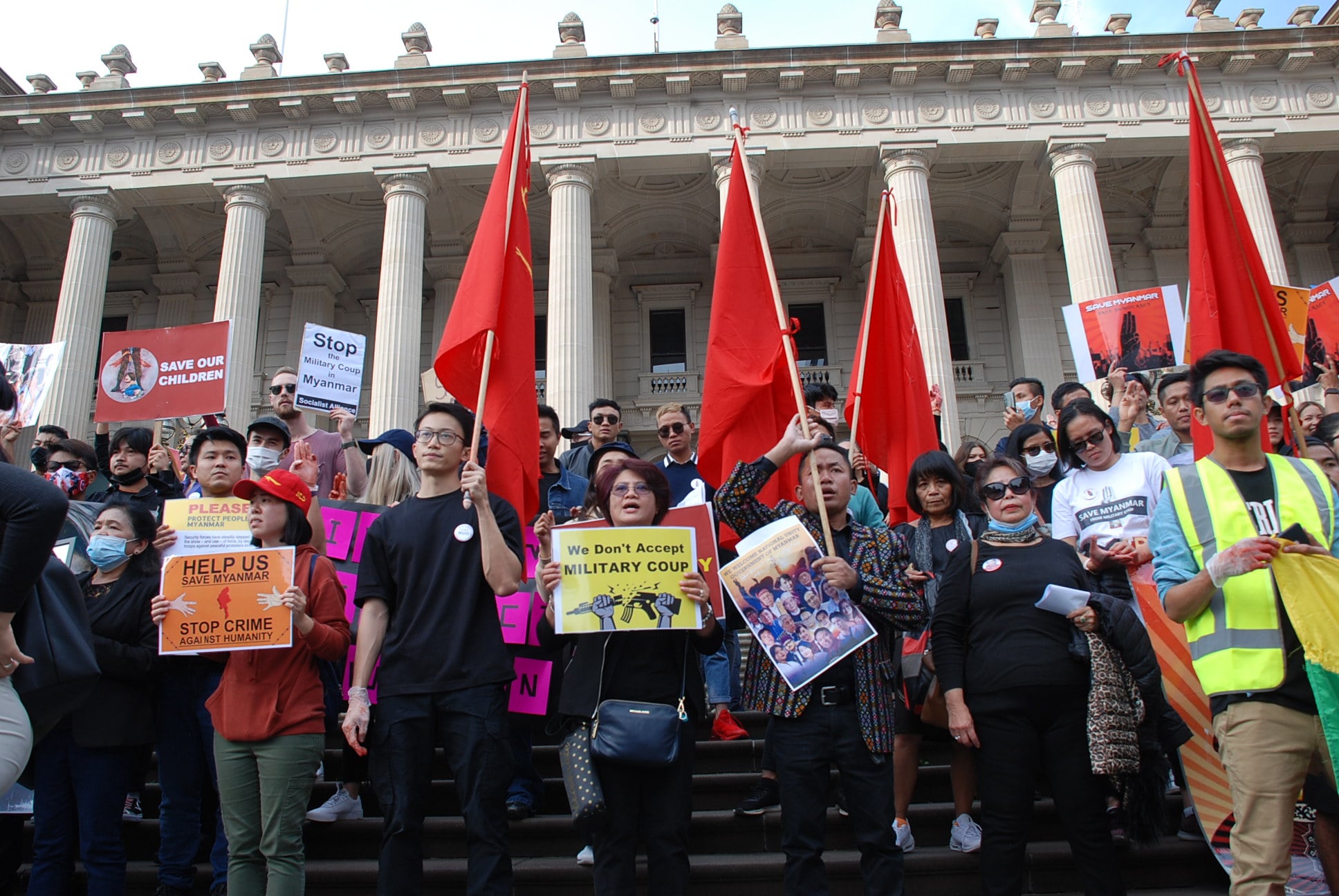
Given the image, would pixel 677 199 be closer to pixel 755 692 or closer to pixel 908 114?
pixel 908 114

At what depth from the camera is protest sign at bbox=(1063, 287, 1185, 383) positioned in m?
9.58

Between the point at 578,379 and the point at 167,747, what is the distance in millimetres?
14184

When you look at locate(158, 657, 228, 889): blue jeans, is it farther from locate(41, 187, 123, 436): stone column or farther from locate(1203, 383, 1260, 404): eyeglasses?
locate(41, 187, 123, 436): stone column

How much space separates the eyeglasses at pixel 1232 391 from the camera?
3.59m

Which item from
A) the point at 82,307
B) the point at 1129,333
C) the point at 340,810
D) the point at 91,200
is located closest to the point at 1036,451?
the point at 1129,333

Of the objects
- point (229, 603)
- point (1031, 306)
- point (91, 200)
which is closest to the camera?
point (229, 603)

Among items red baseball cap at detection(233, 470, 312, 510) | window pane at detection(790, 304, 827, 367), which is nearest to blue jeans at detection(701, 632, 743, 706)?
red baseball cap at detection(233, 470, 312, 510)

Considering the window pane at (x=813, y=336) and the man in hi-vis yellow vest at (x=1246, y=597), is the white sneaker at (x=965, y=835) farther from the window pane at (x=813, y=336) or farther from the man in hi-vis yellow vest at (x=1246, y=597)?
the window pane at (x=813, y=336)

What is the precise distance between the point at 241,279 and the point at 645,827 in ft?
62.6

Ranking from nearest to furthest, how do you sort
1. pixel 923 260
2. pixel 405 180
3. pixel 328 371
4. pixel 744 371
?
pixel 744 371 < pixel 328 371 < pixel 923 260 < pixel 405 180

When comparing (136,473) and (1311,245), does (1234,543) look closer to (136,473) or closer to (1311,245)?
(136,473)

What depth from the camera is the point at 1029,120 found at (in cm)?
2017

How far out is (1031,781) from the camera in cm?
383

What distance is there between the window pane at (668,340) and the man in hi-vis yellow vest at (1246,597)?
21.0 m
